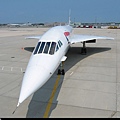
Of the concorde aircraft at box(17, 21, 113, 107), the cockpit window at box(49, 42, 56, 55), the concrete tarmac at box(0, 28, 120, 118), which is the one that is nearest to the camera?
the concorde aircraft at box(17, 21, 113, 107)

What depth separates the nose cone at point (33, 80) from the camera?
228 inches

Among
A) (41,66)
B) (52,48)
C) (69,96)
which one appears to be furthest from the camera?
(52,48)

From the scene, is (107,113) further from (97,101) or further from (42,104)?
(42,104)

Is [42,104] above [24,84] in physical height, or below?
below

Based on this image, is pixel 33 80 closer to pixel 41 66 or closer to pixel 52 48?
pixel 41 66

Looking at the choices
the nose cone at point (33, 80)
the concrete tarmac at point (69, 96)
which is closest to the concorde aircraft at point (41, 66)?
the nose cone at point (33, 80)

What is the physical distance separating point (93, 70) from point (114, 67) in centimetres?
194

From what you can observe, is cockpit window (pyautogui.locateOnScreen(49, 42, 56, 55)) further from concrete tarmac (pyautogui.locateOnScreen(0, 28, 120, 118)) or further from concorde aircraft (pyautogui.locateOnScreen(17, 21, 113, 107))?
concrete tarmac (pyautogui.locateOnScreen(0, 28, 120, 118))

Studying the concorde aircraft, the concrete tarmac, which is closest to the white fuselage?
the concorde aircraft

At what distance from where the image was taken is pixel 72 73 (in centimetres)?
1198

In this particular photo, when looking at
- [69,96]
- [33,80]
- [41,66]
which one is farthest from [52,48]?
[33,80]

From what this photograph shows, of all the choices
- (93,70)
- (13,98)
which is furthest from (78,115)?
(93,70)

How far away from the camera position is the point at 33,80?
6.40m

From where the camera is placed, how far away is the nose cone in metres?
5.80
